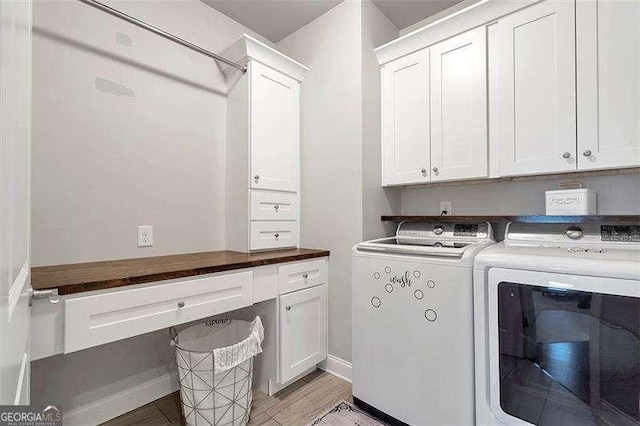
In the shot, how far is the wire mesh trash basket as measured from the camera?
1.39 meters

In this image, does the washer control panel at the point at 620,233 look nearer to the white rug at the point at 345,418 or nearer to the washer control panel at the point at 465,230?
the washer control panel at the point at 465,230

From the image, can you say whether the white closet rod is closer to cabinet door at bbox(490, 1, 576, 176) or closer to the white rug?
cabinet door at bbox(490, 1, 576, 176)

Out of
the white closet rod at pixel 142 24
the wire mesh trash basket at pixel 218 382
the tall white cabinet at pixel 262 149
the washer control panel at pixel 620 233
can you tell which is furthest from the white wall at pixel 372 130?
the washer control panel at pixel 620 233

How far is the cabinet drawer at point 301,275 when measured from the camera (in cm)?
180

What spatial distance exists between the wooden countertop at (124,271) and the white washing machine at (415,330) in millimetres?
576

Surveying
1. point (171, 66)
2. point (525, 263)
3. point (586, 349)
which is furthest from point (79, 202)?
point (586, 349)

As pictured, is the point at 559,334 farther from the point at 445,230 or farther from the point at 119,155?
the point at 119,155

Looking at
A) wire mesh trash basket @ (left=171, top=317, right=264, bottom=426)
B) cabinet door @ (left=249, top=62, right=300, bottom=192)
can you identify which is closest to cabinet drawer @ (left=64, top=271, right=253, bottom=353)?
wire mesh trash basket @ (left=171, top=317, right=264, bottom=426)

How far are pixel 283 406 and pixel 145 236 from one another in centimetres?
128

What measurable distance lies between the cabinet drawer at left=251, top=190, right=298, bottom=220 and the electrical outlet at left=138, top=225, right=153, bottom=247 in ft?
1.99

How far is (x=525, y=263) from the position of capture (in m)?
1.18

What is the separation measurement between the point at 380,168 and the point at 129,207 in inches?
62.8

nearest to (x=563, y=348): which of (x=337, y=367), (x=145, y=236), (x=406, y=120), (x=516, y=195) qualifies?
(x=516, y=195)

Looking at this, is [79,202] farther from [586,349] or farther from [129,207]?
[586,349]
